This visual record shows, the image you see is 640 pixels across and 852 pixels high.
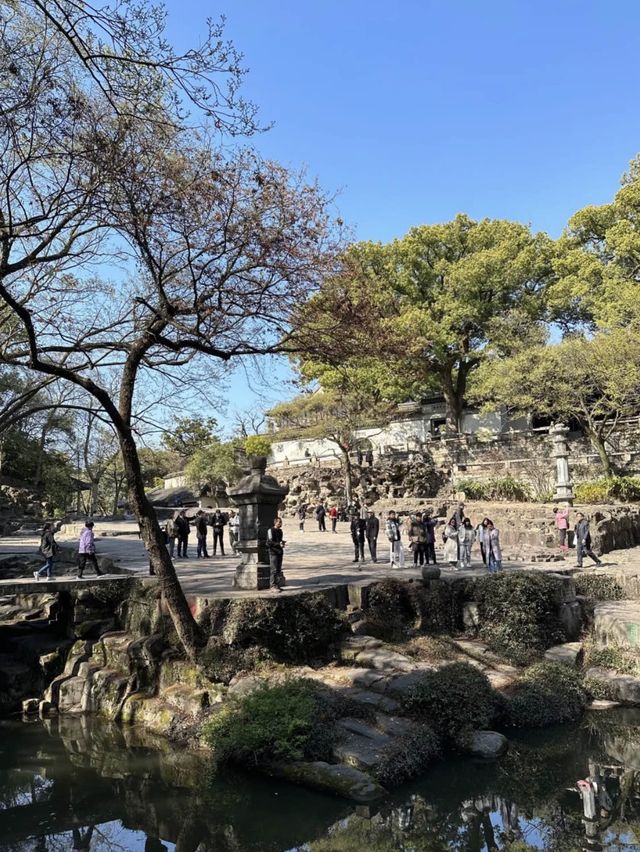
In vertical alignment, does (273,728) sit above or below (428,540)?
below

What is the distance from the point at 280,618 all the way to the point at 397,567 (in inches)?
235

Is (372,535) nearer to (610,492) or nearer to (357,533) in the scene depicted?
(357,533)

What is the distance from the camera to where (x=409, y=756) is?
857 centimetres

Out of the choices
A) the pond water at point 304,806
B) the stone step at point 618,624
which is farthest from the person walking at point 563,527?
the pond water at point 304,806

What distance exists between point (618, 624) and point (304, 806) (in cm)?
814

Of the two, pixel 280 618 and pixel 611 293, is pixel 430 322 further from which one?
pixel 280 618

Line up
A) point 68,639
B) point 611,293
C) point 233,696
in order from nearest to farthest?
point 233,696 → point 68,639 → point 611,293

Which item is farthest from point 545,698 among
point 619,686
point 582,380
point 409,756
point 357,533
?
point 582,380

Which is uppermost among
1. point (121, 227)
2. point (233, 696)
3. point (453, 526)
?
point (121, 227)

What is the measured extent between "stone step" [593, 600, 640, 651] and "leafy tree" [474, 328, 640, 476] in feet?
46.2

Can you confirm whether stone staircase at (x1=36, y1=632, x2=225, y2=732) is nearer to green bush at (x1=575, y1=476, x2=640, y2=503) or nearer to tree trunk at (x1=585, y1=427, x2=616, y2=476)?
green bush at (x1=575, y1=476, x2=640, y2=503)

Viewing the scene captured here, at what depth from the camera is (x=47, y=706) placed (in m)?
12.0

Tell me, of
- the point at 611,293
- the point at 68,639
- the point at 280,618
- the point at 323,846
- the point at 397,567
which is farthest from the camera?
the point at 611,293

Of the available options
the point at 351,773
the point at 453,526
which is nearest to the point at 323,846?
the point at 351,773
